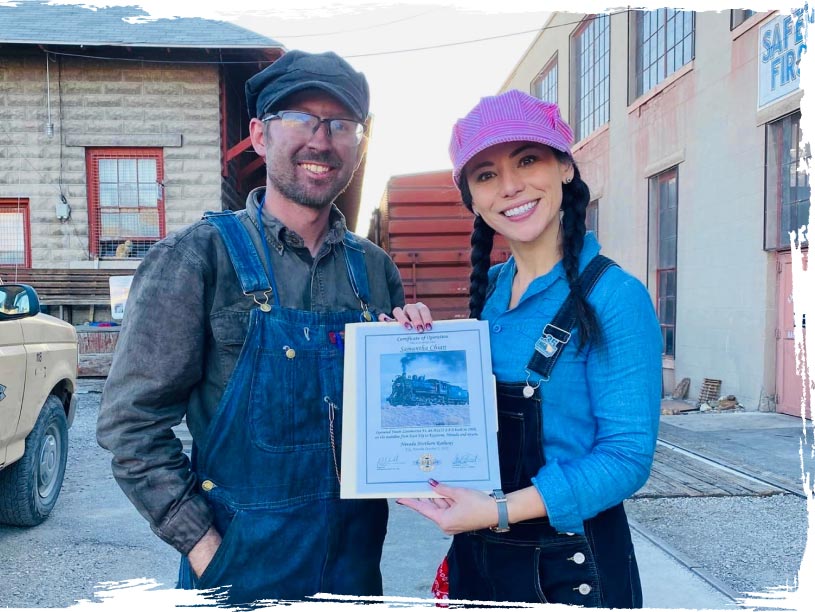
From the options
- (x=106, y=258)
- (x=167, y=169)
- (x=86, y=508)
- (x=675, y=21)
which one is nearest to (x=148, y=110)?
(x=167, y=169)

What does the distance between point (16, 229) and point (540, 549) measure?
12.9 m

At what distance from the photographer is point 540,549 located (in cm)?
158

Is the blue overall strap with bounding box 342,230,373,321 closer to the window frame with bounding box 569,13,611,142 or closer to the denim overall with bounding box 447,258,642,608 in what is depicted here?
the denim overall with bounding box 447,258,642,608

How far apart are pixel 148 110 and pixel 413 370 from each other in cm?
1163

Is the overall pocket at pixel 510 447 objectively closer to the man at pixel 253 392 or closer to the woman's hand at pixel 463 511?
the woman's hand at pixel 463 511

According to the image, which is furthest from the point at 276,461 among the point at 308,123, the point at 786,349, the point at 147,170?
the point at 147,170

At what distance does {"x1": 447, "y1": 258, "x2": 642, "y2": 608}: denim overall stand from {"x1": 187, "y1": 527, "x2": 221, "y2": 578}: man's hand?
2.39 ft

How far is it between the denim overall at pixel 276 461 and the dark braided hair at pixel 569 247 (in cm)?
51

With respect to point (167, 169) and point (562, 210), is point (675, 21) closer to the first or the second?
point (167, 169)

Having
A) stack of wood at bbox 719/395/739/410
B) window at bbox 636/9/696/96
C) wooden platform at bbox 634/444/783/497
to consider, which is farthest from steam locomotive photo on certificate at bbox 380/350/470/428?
window at bbox 636/9/696/96

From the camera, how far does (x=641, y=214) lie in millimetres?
12695

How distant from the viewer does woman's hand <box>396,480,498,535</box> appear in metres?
1.45
